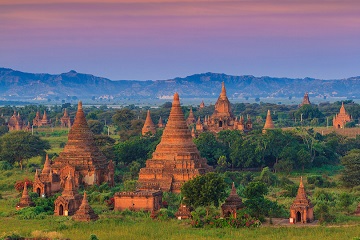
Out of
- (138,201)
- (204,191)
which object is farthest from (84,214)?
(204,191)

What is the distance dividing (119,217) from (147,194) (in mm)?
3156

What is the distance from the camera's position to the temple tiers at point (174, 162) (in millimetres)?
58031

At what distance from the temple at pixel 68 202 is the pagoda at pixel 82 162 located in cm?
816

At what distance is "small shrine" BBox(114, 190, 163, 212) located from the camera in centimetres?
5194

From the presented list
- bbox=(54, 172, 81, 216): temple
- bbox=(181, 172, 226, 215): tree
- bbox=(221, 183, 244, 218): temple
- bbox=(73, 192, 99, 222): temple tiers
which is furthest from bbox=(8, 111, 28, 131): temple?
bbox=(221, 183, 244, 218): temple

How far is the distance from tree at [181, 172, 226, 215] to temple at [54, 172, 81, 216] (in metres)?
6.68

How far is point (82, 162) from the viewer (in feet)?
206

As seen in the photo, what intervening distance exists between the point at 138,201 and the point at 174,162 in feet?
25.1

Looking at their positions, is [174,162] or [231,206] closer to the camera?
[231,206]

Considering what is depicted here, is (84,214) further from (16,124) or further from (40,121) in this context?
(40,121)

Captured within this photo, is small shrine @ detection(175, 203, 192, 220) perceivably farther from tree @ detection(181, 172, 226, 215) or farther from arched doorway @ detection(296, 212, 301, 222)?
arched doorway @ detection(296, 212, 301, 222)

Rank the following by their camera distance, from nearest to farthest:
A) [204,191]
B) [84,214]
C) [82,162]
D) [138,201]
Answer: [84,214] < [204,191] < [138,201] < [82,162]

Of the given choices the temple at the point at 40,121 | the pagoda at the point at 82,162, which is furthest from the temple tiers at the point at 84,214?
the temple at the point at 40,121

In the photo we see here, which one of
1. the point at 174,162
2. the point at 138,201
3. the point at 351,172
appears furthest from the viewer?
the point at 351,172
